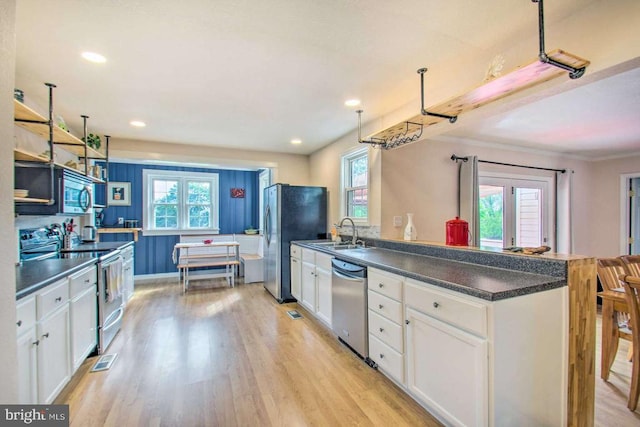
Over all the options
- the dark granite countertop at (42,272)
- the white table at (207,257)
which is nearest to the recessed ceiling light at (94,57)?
the dark granite countertop at (42,272)

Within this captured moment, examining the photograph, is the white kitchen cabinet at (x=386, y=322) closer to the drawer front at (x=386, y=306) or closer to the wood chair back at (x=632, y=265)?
the drawer front at (x=386, y=306)

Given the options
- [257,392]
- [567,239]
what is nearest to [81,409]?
[257,392]

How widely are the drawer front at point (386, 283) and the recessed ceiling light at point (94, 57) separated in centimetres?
257

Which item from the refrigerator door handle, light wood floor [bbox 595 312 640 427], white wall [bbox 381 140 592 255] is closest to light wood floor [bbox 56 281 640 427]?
light wood floor [bbox 595 312 640 427]

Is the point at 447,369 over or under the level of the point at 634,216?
under

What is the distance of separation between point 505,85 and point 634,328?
1920 mm

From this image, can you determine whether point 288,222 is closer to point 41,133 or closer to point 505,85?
point 41,133

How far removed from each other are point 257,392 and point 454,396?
1.34 meters

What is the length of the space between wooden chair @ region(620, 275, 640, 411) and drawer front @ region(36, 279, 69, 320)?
3755 millimetres

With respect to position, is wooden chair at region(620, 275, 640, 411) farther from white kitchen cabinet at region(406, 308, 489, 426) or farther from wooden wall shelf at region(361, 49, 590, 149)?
wooden wall shelf at region(361, 49, 590, 149)

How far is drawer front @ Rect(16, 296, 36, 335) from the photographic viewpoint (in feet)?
4.84

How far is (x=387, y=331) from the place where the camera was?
215 cm

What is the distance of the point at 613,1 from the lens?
143cm

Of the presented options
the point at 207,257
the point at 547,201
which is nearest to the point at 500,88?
the point at 547,201
